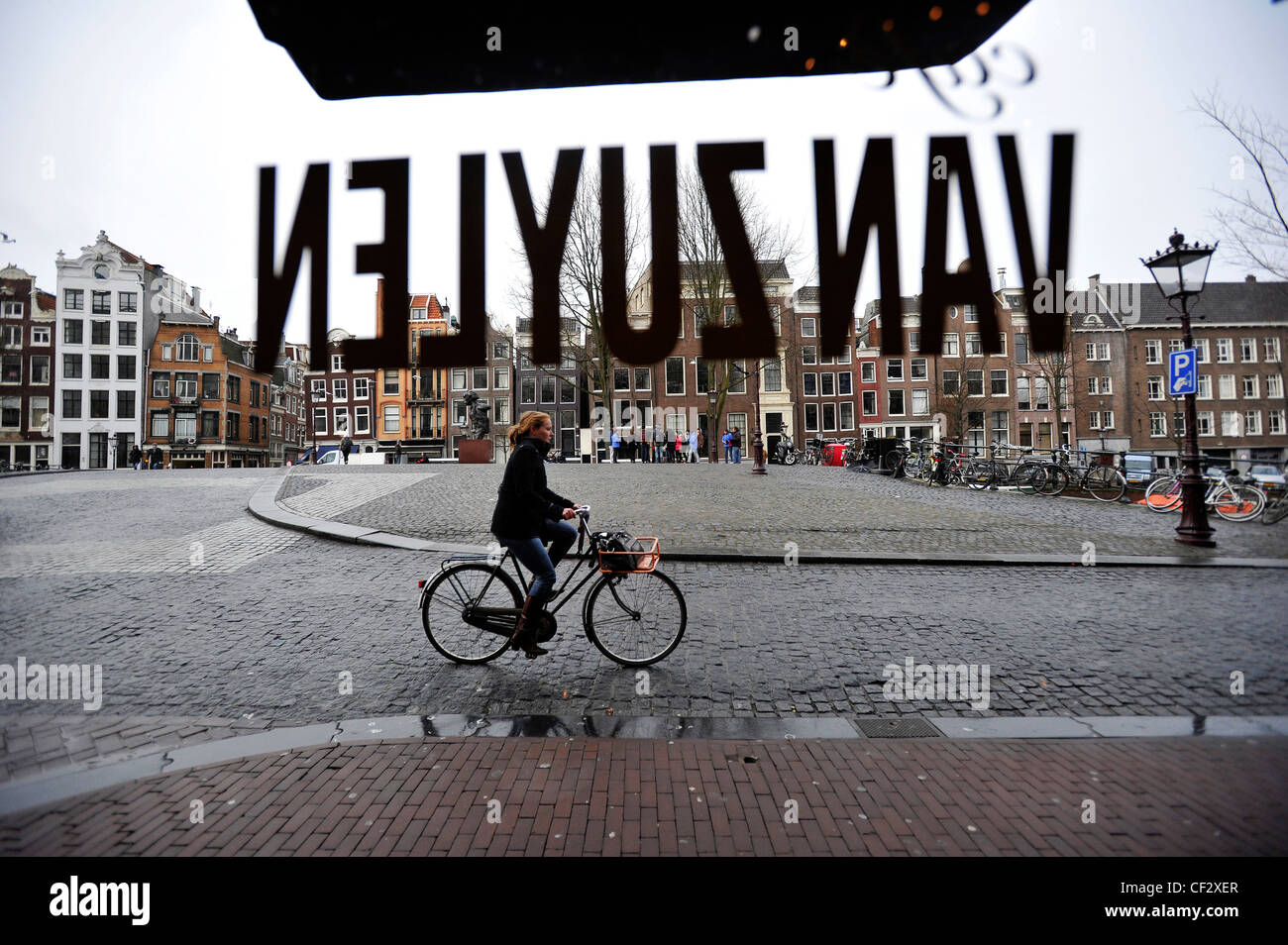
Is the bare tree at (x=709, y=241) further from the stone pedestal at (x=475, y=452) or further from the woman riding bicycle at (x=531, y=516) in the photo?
the stone pedestal at (x=475, y=452)

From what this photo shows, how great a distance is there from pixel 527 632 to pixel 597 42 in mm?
3997

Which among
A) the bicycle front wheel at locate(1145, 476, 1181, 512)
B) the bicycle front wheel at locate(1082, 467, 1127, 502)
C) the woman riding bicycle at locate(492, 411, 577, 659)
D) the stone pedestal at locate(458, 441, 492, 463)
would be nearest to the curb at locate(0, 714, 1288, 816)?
the woman riding bicycle at locate(492, 411, 577, 659)

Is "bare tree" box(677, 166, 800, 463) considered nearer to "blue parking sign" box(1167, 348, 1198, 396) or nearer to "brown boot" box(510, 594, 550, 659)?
"blue parking sign" box(1167, 348, 1198, 396)

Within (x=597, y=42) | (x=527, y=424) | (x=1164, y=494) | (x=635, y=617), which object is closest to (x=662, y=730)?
(x=635, y=617)

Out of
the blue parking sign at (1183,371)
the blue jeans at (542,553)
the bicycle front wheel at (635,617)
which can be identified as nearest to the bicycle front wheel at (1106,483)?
the blue parking sign at (1183,371)

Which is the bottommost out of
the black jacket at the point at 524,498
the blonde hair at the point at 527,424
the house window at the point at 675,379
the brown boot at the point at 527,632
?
the brown boot at the point at 527,632

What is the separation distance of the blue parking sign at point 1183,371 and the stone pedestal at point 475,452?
24086mm

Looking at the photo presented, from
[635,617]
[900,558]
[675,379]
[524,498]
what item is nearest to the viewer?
[675,379]

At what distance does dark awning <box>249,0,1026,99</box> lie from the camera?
2000 millimetres

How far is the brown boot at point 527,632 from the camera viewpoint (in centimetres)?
494

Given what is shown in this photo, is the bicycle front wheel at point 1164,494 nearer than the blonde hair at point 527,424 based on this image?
No

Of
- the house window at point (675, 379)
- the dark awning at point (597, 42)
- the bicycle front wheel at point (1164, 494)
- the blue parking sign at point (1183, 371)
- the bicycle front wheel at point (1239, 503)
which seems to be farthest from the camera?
the bicycle front wheel at point (1164, 494)

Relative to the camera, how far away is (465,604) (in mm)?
5176

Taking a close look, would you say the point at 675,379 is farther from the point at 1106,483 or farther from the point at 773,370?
the point at 1106,483
